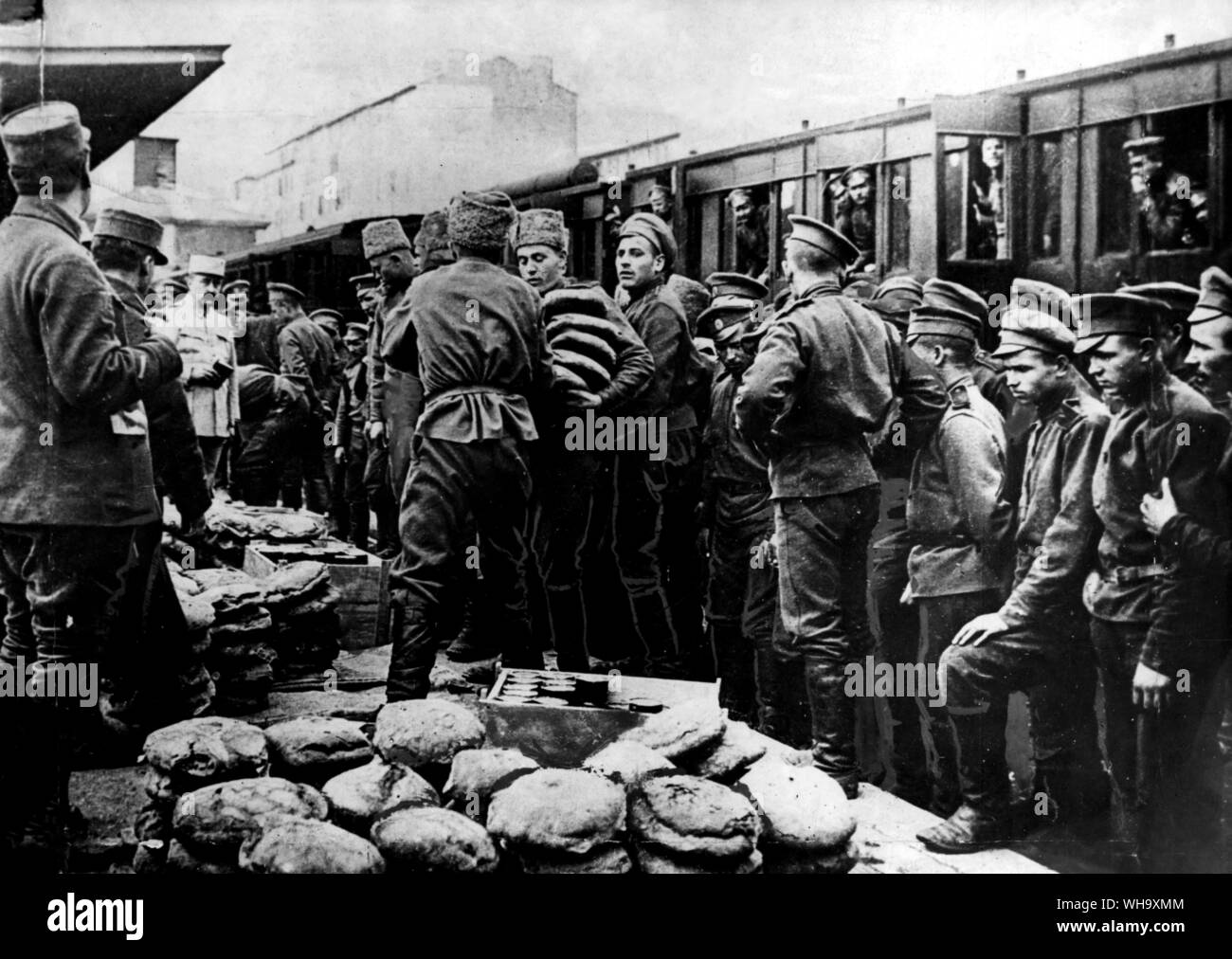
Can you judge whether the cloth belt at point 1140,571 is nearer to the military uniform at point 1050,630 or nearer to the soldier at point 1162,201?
the military uniform at point 1050,630

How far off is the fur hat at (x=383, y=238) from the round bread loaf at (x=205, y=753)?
2.39m

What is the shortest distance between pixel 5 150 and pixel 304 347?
3.46 meters

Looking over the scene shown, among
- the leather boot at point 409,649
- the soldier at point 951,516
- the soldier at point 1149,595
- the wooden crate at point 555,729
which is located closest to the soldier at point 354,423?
the leather boot at point 409,649

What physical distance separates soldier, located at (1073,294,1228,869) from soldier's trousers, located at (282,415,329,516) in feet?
15.6

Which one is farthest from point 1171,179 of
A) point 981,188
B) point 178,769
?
point 178,769

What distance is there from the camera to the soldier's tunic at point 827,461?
4156 mm

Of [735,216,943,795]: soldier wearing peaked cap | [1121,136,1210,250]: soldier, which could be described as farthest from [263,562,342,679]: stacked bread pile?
[1121,136,1210,250]: soldier

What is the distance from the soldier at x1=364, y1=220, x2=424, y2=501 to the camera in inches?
213

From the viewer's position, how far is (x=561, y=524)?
5188 mm

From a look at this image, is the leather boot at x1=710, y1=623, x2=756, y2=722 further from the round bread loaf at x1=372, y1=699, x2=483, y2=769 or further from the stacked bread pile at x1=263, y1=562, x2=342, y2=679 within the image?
the stacked bread pile at x1=263, y1=562, x2=342, y2=679

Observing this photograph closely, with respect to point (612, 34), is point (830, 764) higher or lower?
lower

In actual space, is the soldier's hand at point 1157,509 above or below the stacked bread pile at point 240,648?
above

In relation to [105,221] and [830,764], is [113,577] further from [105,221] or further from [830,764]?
[830,764]
